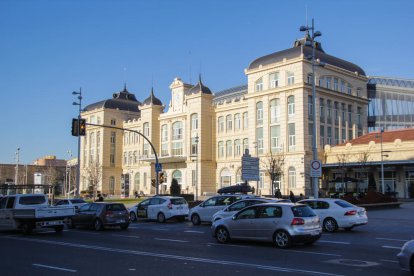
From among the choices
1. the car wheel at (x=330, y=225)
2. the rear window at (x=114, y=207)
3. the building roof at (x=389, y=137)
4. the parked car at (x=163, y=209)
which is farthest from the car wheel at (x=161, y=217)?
the building roof at (x=389, y=137)

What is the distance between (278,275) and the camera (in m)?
10.5

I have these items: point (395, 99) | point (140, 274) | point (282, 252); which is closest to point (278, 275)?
point (140, 274)

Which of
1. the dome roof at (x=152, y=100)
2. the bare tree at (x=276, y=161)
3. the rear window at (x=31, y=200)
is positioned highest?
the dome roof at (x=152, y=100)

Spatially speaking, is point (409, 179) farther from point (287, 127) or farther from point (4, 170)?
point (4, 170)

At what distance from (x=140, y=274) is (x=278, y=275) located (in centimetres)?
313

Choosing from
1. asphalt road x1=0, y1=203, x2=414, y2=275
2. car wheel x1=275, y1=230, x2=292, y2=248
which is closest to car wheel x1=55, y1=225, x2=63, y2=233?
asphalt road x1=0, y1=203, x2=414, y2=275

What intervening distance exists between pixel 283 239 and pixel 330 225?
6961 mm

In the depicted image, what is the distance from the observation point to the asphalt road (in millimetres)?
11234

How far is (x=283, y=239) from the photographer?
50.9 ft

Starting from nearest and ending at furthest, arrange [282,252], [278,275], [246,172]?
[278,275]
[282,252]
[246,172]

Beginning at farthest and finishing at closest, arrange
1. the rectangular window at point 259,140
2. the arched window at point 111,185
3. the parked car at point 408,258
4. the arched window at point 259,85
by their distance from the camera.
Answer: the arched window at point 111,185 < the arched window at point 259,85 < the rectangular window at point 259,140 < the parked car at point 408,258

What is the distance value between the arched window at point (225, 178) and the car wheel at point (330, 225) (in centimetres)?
5135

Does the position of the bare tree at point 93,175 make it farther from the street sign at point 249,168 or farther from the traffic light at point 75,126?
the street sign at point 249,168

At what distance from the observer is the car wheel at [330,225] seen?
21.6 meters
